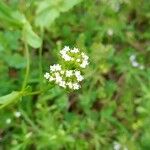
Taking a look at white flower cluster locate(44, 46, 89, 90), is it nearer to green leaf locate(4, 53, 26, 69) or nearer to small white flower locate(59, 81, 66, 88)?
small white flower locate(59, 81, 66, 88)

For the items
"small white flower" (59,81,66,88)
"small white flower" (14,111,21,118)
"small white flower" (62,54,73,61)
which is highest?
"small white flower" (14,111,21,118)

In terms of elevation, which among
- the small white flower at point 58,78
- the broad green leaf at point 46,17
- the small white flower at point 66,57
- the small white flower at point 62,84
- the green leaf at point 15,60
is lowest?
the small white flower at point 62,84

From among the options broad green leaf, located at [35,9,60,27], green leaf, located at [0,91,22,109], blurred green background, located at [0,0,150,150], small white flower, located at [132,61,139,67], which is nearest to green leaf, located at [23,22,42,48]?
green leaf, located at [0,91,22,109]

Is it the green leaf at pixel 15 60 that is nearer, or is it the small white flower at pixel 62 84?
the small white flower at pixel 62 84

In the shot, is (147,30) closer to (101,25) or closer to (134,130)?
(101,25)

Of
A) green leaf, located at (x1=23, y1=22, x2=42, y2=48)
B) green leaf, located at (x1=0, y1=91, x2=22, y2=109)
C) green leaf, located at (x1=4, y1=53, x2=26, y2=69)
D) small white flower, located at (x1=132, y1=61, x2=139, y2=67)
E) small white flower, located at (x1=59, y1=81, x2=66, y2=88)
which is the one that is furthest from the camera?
small white flower, located at (x1=132, y1=61, x2=139, y2=67)

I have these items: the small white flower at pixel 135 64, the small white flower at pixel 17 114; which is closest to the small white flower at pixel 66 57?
the small white flower at pixel 17 114

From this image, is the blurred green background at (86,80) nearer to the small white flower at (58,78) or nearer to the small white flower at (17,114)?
Answer: the small white flower at (17,114)

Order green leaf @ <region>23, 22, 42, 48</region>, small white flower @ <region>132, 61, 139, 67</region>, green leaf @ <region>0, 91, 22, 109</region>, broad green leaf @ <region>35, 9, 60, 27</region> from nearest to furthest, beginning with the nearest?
green leaf @ <region>0, 91, 22, 109</region>, green leaf @ <region>23, 22, 42, 48</region>, broad green leaf @ <region>35, 9, 60, 27</region>, small white flower @ <region>132, 61, 139, 67</region>
